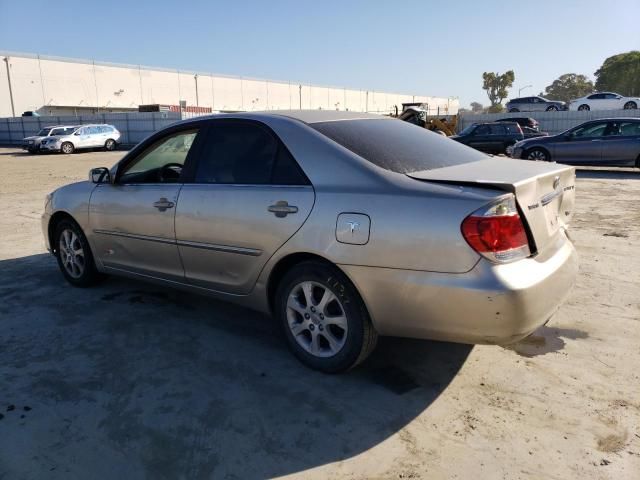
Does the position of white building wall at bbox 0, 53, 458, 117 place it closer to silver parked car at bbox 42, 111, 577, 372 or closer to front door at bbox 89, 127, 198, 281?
front door at bbox 89, 127, 198, 281

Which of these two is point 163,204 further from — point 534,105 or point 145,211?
point 534,105

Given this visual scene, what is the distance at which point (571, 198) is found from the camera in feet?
12.5

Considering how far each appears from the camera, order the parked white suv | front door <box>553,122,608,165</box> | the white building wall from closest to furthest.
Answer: front door <box>553,122,608,165</box> → the parked white suv → the white building wall

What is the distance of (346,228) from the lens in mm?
3078

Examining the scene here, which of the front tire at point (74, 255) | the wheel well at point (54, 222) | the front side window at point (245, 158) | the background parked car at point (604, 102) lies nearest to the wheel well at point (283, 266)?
the front side window at point (245, 158)

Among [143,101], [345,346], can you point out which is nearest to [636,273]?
[345,346]

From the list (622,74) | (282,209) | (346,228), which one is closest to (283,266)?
(282,209)

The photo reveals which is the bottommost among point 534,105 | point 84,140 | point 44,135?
point 84,140

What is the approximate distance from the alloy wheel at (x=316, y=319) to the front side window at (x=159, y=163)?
160 centimetres

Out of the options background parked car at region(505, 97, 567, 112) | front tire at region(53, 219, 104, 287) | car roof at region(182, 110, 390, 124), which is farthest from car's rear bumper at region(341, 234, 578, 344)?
background parked car at region(505, 97, 567, 112)

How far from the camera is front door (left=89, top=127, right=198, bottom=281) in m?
4.17

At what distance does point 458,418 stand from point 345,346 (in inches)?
30.3

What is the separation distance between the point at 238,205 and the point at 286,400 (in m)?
1.34

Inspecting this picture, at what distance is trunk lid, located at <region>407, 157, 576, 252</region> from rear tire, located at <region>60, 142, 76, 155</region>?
103 ft
